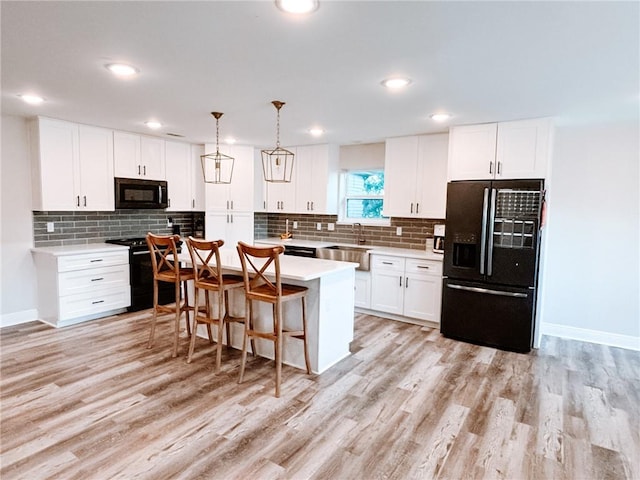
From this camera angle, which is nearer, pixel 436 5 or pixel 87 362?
pixel 436 5

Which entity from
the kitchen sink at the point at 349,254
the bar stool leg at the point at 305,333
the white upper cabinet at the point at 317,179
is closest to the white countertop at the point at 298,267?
the bar stool leg at the point at 305,333

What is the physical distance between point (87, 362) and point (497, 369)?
361 centimetres

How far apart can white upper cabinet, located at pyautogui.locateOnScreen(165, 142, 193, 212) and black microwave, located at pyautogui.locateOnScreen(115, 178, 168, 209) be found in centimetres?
17

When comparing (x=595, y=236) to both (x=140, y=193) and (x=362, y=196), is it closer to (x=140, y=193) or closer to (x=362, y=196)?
(x=362, y=196)

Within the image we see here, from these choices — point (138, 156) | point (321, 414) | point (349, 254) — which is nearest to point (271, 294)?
point (321, 414)

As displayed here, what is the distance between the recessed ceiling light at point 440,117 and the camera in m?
3.63

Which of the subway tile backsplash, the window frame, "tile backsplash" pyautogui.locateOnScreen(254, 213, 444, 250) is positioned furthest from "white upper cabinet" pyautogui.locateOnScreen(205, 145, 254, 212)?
the window frame

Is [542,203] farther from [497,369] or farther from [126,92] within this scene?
[126,92]

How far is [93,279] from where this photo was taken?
4.47 meters

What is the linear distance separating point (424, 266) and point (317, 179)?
209 centimetres

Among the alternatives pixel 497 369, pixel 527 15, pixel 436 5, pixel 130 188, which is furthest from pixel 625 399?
pixel 130 188

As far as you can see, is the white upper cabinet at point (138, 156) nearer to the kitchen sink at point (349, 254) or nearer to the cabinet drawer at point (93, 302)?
the cabinet drawer at point (93, 302)

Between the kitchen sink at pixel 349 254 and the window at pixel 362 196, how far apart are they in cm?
68

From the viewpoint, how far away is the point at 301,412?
8.68 feet
